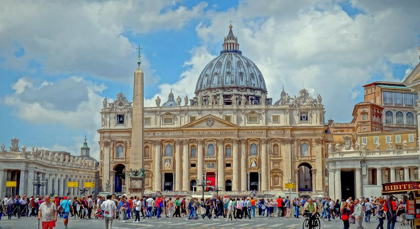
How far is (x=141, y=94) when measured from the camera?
133 ft

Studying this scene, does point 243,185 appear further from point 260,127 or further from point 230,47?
point 230,47

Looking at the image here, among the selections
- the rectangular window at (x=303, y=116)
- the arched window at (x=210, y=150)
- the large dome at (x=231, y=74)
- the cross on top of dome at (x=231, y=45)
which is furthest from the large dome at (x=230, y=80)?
the arched window at (x=210, y=150)

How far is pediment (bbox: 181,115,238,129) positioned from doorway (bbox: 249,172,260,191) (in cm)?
801

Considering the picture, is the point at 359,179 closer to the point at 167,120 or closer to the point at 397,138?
A: the point at 397,138

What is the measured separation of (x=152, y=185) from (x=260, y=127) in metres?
18.3

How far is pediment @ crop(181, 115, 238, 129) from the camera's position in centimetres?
8862

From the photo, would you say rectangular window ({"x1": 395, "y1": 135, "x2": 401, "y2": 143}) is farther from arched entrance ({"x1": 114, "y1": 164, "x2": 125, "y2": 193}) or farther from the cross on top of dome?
the cross on top of dome

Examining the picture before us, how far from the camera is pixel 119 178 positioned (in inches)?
3720

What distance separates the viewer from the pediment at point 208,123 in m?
88.6

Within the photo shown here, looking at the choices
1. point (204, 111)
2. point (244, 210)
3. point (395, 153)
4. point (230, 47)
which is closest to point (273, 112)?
point (204, 111)

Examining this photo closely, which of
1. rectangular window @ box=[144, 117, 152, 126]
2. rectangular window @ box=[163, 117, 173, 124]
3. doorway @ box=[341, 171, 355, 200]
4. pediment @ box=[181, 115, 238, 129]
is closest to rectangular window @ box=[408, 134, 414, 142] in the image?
doorway @ box=[341, 171, 355, 200]

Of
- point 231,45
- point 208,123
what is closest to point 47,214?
point 208,123

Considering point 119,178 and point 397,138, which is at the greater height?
point 397,138

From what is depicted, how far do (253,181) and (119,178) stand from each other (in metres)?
21.5
